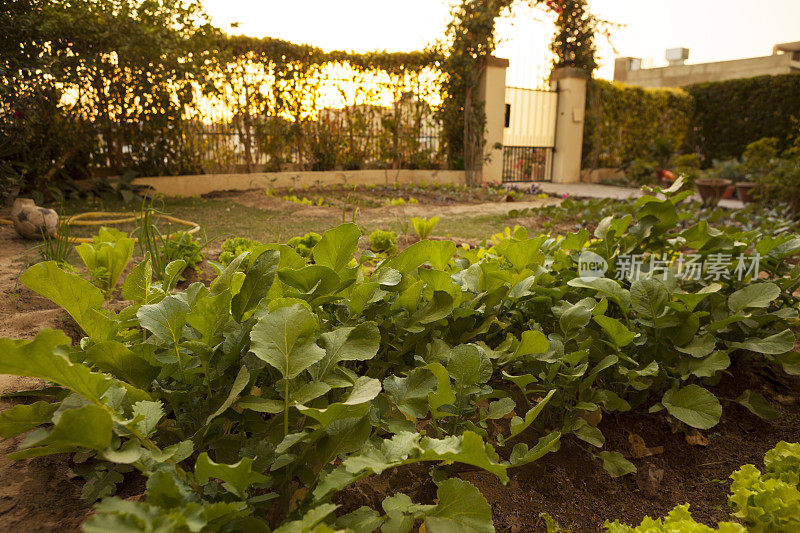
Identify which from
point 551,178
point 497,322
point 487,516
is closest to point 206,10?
point 497,322

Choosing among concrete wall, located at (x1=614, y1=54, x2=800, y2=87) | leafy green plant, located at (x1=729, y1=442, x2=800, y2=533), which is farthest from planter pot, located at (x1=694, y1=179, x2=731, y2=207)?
concrete wall, located at (x1=614, y1=54, x2=800, y2=87)

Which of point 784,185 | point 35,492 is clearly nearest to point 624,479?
point 35,492

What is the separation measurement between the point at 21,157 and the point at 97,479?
6.36 m

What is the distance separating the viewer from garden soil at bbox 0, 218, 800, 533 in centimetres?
98

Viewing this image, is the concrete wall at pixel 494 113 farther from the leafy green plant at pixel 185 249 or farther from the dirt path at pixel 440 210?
the leafy green plant at pixel 185 249

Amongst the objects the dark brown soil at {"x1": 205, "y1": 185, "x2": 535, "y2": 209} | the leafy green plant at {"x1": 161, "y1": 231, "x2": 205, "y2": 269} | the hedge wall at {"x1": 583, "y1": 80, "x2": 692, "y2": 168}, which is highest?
the hedge wall at {"x1": 583, "y1": 80, "x2": 692, "y2": 168}

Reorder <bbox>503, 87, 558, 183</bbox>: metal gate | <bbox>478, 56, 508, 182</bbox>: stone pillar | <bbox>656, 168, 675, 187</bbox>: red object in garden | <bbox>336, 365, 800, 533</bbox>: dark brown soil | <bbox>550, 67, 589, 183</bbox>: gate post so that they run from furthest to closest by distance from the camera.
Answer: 1. <bbox>550, 67, 589, 183</bbox>: gate post
2. <bbox>503, 87, 558, 183</bbox>: metal gate
3. <bbox>656, 168, 675, 187</bbox>: red object in garden
4. <bbox>478, 56, 508, 182</bbox>: stone pillar
5. <bbox>336, 365, 800, 533</bbox>: dark brown soil

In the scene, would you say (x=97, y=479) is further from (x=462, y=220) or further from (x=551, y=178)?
(x=551, y=178)

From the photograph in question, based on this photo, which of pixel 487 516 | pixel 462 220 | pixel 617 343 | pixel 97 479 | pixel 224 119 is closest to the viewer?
pixel 487 516

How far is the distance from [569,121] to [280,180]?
22.6 feet

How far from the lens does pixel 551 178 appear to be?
41.3 ft

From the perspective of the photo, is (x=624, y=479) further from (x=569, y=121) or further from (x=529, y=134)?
Result: (x=569, y=121)

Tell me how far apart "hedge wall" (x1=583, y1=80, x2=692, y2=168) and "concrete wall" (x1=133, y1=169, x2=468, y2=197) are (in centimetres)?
405

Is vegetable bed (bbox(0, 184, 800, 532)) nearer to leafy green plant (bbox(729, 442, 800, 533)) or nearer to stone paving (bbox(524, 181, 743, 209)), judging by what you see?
leafy green plant (bbox(729, 442, 800, 533))
